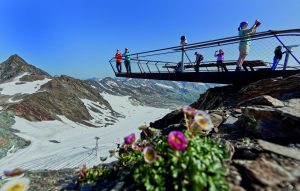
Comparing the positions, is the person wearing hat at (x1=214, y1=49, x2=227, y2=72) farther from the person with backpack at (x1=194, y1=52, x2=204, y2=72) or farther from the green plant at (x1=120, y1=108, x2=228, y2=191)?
the green plant at (x1=120, y1=108, x2=228, y2=191)

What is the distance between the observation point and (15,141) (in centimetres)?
4075

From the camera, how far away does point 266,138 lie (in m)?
6.65

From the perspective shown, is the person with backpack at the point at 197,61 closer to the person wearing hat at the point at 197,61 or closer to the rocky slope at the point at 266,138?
the person wearing hat at the point at 197,61

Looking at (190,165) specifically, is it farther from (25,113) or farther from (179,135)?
(25,113)

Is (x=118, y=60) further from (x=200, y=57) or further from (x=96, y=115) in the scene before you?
(x=96, y=115)

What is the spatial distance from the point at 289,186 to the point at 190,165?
5.98 feet

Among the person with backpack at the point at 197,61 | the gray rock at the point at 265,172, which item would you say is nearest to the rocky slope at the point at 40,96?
the person with backpack at the point at 197,61

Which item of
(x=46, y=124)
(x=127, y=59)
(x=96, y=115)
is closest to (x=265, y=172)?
(x=127, y=59)

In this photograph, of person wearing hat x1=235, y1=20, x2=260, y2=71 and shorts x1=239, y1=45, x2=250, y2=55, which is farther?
shorts x1=239, y1=45, x2=250, y2=55

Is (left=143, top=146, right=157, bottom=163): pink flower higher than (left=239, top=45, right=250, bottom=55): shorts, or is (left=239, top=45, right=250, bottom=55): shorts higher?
(left=239, top=45, right=250, bottom=55): shorts

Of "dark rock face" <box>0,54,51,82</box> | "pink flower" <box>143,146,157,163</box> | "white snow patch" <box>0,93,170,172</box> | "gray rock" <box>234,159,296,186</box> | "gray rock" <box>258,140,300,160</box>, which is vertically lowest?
"white snow patch" <box>0,93,170,172</box>

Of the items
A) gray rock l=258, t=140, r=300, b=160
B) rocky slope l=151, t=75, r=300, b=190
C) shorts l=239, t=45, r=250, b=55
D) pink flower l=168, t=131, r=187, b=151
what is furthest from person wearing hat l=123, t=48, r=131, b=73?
pink flower l=168, t=131, r=187, b=151

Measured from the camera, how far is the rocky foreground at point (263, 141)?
4.81m

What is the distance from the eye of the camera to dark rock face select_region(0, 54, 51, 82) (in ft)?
Answer: 322
